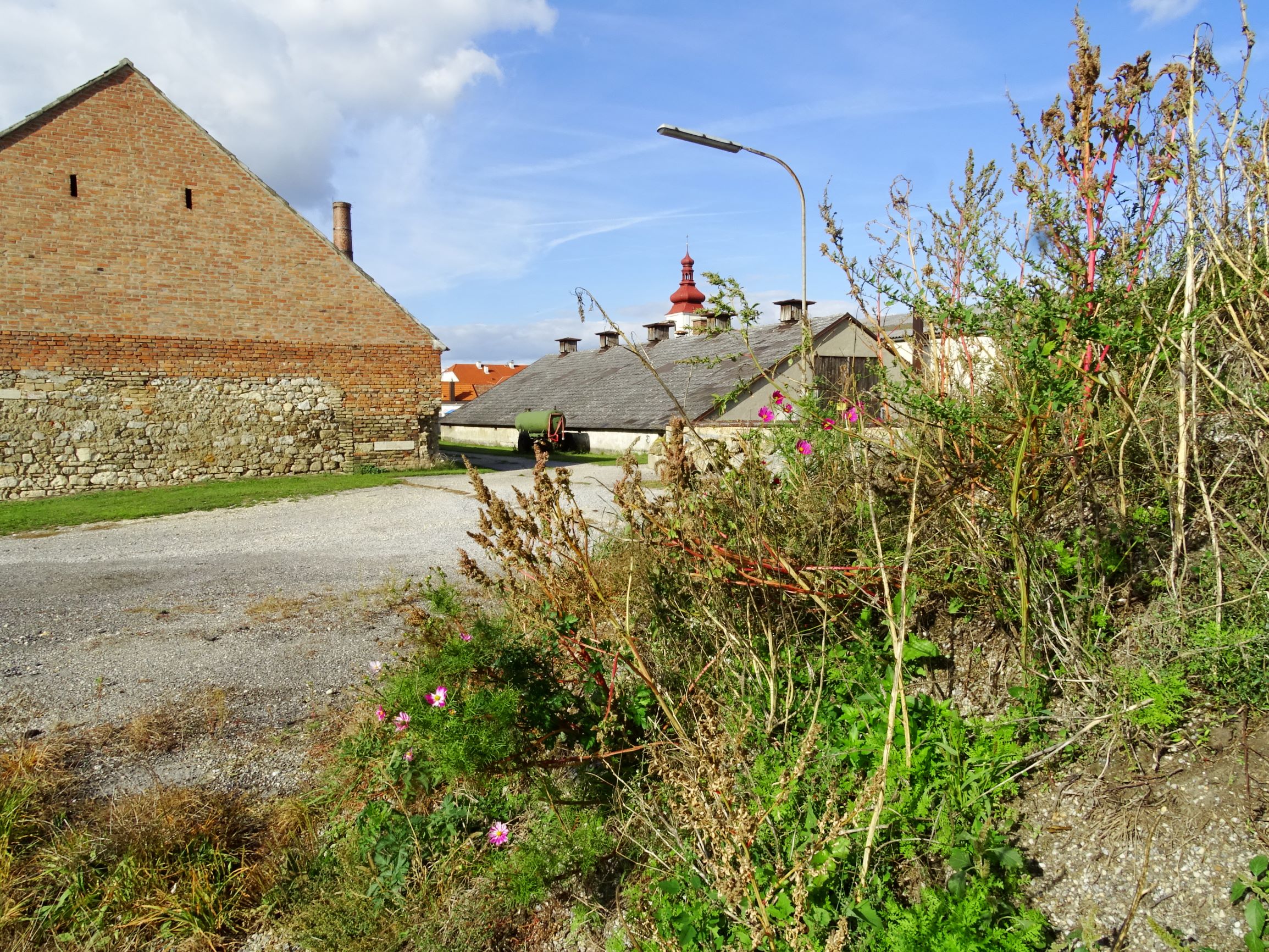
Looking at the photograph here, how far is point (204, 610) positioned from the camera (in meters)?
6.03

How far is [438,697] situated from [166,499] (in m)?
12.5

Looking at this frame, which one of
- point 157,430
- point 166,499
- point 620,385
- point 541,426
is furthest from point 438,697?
point 620,385

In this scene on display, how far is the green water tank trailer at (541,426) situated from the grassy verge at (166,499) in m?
7.70

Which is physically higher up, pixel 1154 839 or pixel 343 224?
pixel 343 224

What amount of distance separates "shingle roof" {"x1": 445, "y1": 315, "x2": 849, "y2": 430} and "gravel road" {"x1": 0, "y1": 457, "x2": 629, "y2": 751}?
9.55m

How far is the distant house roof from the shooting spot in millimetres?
63656

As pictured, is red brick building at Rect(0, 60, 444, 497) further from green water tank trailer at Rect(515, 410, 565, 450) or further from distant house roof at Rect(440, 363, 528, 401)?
distant house roof at Rect(440, 363, 528, 401)

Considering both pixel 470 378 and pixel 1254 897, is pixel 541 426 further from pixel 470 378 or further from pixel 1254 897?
pixel 470 378

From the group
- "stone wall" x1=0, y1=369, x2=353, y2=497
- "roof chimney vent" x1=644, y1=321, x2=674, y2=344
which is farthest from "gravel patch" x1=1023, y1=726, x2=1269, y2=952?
"roof chimney vent" x1=644, y1=321, x2=674, y2=344

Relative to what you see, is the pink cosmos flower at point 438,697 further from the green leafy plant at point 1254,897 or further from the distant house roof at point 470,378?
the distant house roof at point 470,378

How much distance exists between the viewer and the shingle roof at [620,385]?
74.5 ft

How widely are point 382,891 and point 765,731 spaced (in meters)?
1.48

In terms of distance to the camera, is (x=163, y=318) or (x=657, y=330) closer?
(x=163, y=318)

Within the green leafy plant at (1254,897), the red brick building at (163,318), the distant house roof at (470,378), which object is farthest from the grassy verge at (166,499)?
the distant house roof at (470,378)
